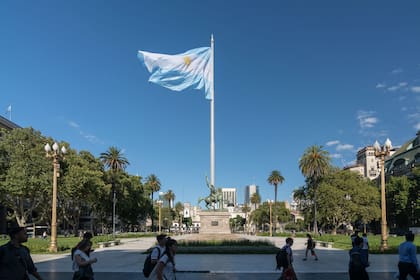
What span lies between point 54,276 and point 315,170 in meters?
61.2

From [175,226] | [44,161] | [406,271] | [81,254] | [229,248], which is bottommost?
[175,226]

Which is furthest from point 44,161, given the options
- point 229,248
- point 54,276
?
point 54,276

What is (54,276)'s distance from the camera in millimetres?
16391

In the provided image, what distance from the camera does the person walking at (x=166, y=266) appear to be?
7.13m

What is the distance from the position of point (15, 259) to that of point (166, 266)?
2.36 m

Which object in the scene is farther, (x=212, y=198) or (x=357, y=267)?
(x=212, y=198)

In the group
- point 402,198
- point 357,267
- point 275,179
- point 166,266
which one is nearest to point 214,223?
point 357,267

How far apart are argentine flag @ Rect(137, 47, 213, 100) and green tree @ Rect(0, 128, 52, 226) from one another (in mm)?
19652

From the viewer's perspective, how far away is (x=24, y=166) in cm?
4688

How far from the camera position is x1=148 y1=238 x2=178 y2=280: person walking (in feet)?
23.4

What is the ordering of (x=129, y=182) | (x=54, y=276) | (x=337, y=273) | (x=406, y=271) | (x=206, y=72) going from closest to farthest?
(x=406, y=271) < (x=54, y=276) < (x=337, y=273) < (x=206, y=72) < (x=129, y=182)

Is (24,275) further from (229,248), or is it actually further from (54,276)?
(229,248)

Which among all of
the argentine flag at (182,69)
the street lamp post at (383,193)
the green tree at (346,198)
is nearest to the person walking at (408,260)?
the street lamp post at (383,193)

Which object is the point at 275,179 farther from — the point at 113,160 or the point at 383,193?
the point at 383,193
